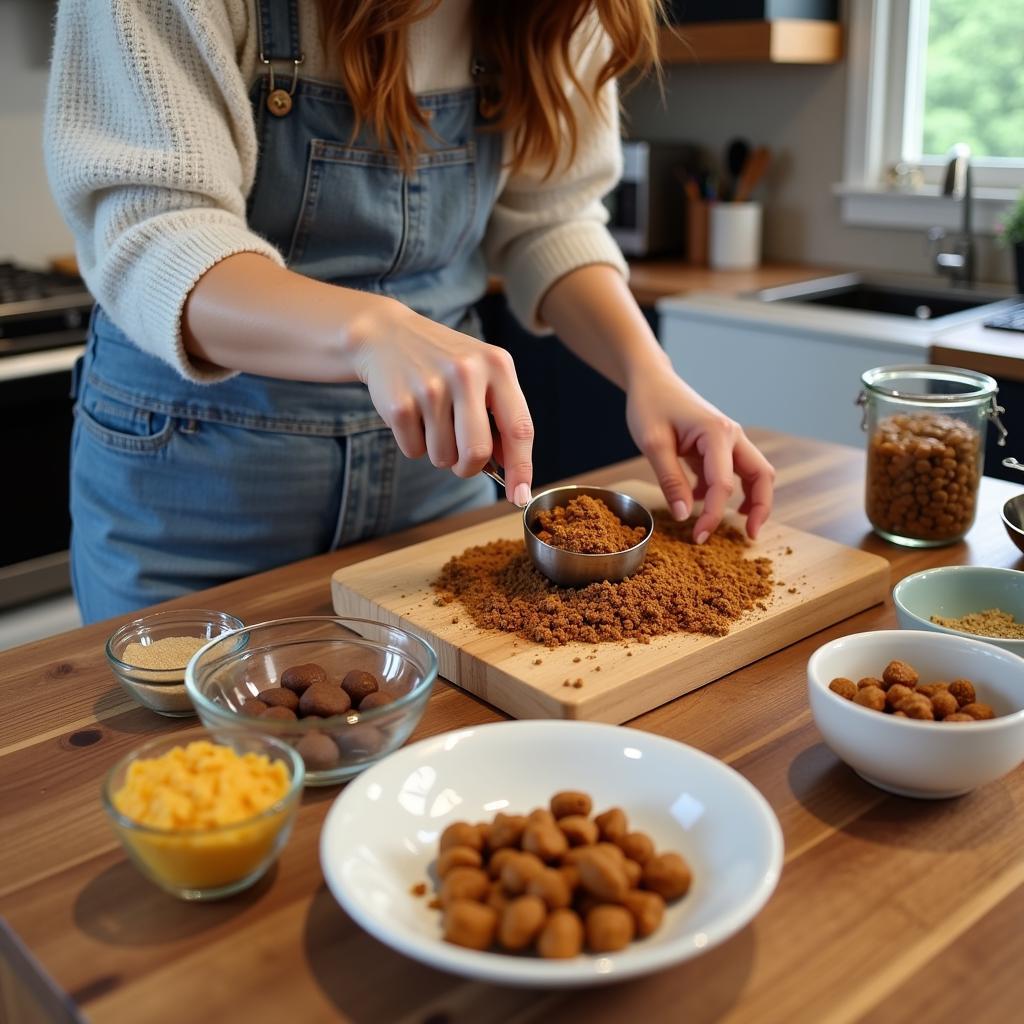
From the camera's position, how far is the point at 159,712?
90 cm

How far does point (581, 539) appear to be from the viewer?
102 centimetres

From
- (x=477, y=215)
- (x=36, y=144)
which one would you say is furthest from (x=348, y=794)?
(x=36, y=144)

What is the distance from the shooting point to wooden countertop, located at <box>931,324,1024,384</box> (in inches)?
76.5

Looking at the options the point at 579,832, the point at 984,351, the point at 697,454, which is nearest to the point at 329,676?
the point at 579,832

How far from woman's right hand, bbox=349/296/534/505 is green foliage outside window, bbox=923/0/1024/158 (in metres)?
2.24

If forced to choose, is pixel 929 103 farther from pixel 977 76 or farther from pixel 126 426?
pixel 126 426

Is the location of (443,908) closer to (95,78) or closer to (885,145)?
(95,78)

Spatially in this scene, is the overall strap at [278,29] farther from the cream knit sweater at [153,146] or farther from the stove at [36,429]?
the stove at [36,429]

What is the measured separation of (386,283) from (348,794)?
778 mm

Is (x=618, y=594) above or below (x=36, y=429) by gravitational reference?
above

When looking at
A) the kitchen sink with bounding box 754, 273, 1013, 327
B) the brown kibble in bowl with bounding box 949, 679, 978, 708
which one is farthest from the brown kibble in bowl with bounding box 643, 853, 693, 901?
the kitchen sink with bounding box 754, 273, 1013, 327

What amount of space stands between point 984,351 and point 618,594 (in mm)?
1273

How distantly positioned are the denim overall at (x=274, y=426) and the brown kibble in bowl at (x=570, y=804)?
0.66 m

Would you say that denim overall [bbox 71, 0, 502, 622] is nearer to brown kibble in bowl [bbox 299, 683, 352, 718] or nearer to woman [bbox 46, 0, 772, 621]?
woman [bbox 46, 0, 772, 621]
